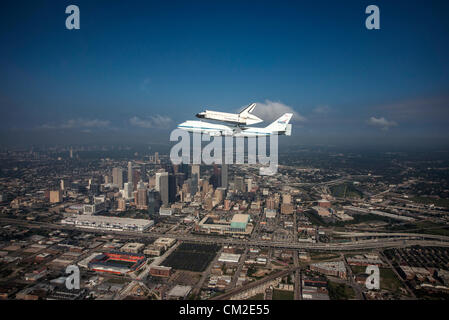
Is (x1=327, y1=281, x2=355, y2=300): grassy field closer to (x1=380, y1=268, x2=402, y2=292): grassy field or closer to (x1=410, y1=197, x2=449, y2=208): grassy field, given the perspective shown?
(x1=380, y1=268, x2=402, y2=292): grassy field

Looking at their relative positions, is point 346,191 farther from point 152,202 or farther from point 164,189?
point 152,202

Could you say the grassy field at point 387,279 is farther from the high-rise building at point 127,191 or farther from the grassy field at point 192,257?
the high-rise building at point 127,191

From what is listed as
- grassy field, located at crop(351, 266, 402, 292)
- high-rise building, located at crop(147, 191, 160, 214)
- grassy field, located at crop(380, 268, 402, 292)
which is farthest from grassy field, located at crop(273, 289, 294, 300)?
high-rise building, located at crop(147, 191, 160, 214)

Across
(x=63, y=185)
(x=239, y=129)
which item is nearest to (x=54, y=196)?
(x=63, y=185)
